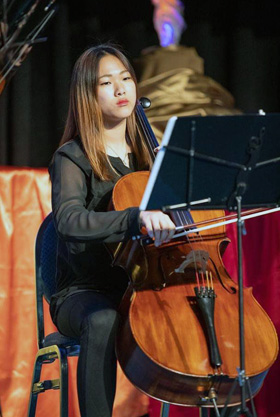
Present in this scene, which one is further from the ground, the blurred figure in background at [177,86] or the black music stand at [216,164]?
the blurred figure in background at [177,86]

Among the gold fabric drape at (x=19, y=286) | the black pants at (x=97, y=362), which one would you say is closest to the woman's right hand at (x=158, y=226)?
the black pants at (x=97, y=362)

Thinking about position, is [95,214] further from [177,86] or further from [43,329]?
[177,86]

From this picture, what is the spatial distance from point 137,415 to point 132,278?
1266mm

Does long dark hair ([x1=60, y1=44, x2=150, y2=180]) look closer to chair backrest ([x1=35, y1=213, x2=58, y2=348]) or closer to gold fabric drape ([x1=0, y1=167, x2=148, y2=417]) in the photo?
chair backrest ([x1=35, y1=213, x2=58, y2=348])

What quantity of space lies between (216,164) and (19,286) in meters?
1.26

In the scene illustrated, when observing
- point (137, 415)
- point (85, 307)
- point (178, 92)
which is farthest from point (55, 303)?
point (178, 92)

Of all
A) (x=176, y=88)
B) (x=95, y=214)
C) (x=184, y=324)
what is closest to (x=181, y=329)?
(x=184, y=324)

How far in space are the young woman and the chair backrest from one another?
0.14 metres

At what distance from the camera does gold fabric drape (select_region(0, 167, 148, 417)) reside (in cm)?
267


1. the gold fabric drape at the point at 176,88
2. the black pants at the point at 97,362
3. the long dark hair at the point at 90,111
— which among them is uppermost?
the gold fabric drape at the point at 176,88

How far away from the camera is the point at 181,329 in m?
1.73

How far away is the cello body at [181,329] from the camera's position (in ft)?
5.52

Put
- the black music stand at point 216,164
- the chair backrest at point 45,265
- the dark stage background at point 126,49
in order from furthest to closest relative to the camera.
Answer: the dark stage background at point 126,49
the chair backrest at point 45,265
the black music stand at point 216,164

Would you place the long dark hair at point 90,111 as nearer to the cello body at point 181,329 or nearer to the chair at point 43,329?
the cello body at point 181,329
